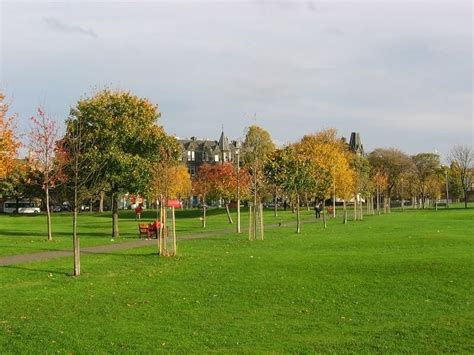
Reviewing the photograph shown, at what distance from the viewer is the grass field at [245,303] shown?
980cm

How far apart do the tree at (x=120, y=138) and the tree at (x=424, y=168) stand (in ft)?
275

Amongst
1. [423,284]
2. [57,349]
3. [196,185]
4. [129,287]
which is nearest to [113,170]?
[129,287]

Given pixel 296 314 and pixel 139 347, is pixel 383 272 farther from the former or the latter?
pixel 139 347

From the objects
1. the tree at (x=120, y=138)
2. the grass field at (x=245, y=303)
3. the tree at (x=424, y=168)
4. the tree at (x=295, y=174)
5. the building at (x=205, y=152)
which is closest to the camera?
the grass field at (x=245, y=303)

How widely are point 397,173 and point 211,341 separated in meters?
104

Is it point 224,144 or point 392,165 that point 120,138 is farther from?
point 224,144

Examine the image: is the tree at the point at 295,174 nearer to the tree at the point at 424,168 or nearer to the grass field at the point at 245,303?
the grass field at the point at 245,303

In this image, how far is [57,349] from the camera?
9.37 metres

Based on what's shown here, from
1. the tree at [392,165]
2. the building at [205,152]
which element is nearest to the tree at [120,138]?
the tree at [392,165]

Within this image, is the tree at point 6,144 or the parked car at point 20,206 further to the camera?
the parked car at point 20,206

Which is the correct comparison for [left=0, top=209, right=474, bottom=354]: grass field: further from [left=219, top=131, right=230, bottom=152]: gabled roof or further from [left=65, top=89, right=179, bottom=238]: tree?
[left=219, top=131, right=230, bottom=152]: gabled roof

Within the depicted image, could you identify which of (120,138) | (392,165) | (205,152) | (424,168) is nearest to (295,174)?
(120,138)

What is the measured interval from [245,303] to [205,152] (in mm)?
134656

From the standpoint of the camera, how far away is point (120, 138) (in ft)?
117
